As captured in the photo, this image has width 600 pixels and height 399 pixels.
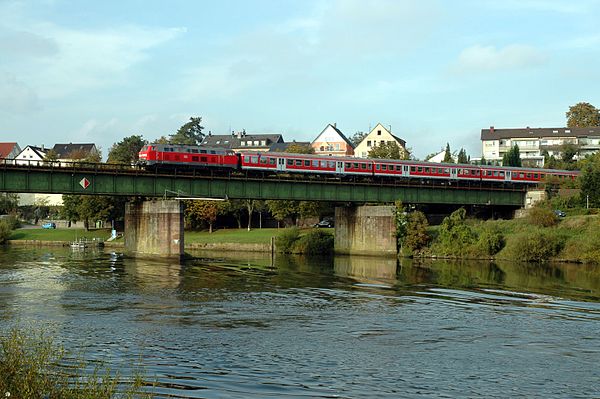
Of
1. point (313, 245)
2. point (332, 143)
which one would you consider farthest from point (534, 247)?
point (332, 143)

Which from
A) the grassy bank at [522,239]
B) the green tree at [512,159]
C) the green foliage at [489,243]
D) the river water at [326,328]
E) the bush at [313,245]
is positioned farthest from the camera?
the green tree at [512,159]

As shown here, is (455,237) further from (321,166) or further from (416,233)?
(321,166)

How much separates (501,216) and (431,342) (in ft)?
263

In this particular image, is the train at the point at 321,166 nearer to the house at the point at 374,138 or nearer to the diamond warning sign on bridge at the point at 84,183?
the diamond warning sign on bridge at the point at 84,183

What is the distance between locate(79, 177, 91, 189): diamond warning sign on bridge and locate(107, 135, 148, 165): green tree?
65.6m

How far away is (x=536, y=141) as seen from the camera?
187 metres

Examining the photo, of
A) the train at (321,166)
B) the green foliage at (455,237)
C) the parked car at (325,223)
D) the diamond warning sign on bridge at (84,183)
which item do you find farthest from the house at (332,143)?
the diamond warning sign on bridge at (84,183)

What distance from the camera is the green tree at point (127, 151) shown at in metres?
146

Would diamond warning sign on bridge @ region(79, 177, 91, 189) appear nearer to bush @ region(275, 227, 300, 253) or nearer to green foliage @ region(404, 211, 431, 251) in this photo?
bush @ region(275, 227, 300, 253)

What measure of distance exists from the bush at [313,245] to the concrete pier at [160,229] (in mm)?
20346

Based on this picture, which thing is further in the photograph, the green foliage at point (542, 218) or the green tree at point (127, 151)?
the green tree at point (127, 151)

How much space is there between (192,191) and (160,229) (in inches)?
210

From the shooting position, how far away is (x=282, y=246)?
96875mm

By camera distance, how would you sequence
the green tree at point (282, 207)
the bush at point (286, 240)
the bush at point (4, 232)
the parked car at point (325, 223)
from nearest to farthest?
the bush at point (286, 240) < the green tree at point (282, 207) < the bush at point (4, 232) < the parked car at point (325, 223)
